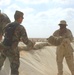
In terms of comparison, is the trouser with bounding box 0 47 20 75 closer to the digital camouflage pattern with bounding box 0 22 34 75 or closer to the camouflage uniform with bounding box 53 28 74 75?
the digital camouflage pattern with bounding box 0 22 34 75

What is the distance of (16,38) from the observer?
624 centimetres

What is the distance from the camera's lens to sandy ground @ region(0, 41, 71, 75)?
8148mm

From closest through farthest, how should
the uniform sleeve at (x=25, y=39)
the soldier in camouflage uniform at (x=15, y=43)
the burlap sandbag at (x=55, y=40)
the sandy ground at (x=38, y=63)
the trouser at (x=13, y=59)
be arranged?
the uniform sleeve at (x=25, y=39) → the soldier in camouflage uniform at (x=15, y=43) → the trouser at (x=13, y=59) → the burlap sandbag at (x=55, y=40) → the sandy ground at (x=38, y=63)

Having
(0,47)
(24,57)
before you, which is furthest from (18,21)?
(24,57)

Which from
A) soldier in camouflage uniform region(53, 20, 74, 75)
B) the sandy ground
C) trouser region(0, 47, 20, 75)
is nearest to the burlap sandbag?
soldier in camouflage uniform region(53, 20, 74, 75)

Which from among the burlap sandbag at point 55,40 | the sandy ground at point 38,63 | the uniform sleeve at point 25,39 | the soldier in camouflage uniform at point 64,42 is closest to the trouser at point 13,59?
the uniform sleeve at point 25,39

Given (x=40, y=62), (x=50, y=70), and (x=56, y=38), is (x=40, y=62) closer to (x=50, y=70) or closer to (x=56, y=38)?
(x=50, y=70)

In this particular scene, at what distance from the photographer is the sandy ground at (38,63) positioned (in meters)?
8.15

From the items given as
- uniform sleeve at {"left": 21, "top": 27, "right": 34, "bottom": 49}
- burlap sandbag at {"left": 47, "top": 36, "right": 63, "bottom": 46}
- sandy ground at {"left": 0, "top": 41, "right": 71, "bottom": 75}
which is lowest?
sandy ground at {"left": 0, "top": 41, "right": 71, "bottom": 75}

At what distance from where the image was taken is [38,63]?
9.05 metres

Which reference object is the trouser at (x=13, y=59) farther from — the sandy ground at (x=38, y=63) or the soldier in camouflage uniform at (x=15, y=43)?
the sandy ground at (x=38, y=63)

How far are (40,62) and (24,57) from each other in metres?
0.61

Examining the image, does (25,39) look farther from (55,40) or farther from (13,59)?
(55,40)

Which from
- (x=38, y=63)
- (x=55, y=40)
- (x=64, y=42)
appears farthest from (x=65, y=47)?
(x=38, y=63)
